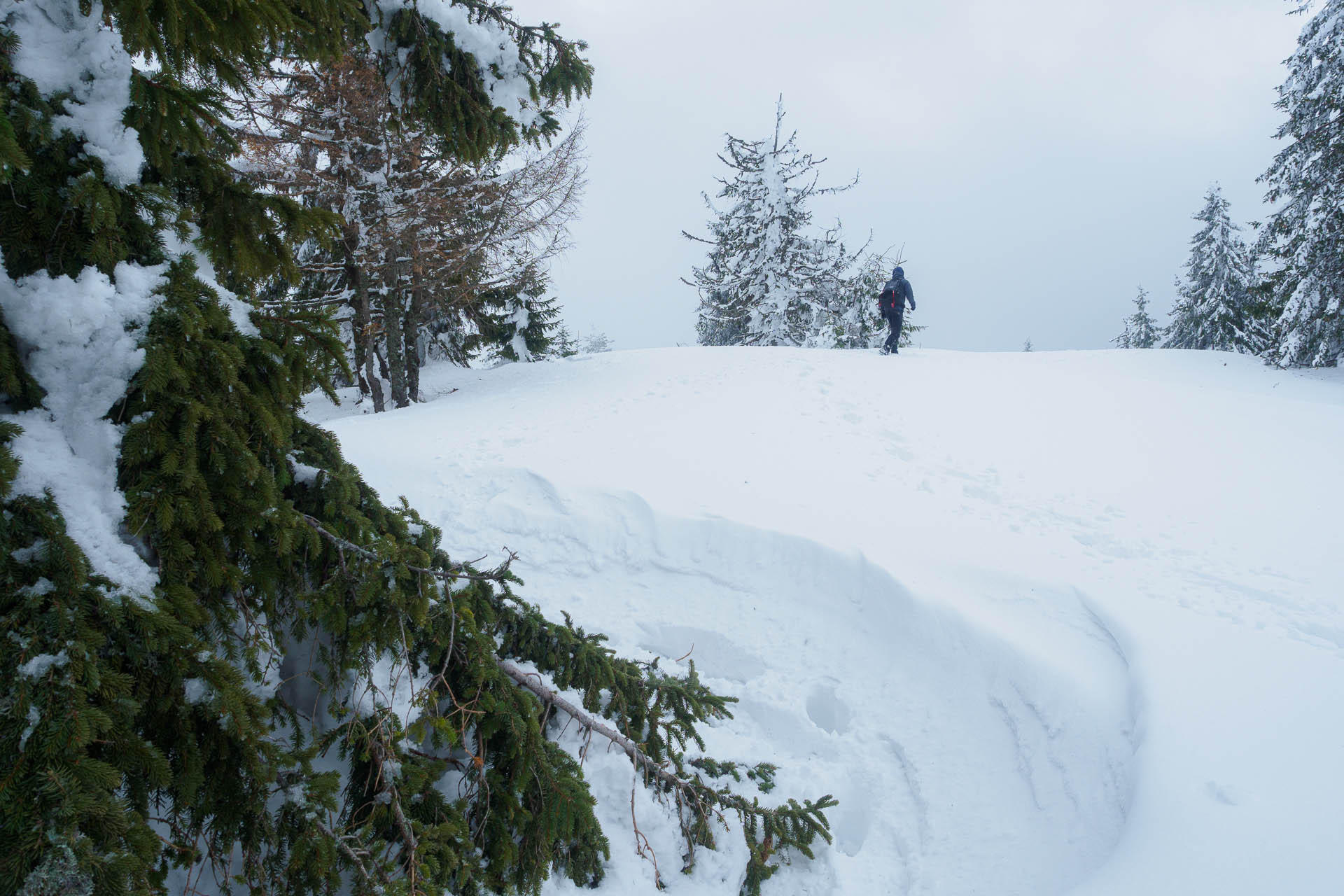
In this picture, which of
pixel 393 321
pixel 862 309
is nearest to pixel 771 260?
pixel 862 309

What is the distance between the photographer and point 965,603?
519 centimetres

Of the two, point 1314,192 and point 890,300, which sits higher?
point 1314,192

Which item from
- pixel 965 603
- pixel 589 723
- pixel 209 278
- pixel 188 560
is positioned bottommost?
pixel 965 603

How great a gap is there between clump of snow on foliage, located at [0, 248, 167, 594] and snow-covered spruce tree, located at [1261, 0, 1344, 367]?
19332mm

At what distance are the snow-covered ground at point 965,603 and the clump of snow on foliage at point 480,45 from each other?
13.5 ft

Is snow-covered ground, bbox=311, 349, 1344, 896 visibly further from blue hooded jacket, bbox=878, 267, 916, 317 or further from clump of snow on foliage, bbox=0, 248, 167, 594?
blue hooded jacket, bbox=878, 267, 916, 317

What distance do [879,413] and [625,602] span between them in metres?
5.95

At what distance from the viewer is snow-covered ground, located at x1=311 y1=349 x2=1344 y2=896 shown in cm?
350

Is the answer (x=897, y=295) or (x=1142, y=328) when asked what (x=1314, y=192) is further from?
(x=1142, y=328)

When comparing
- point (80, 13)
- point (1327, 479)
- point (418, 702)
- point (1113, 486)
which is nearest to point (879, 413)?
point (1113, 486)

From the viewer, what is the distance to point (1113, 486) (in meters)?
7.42

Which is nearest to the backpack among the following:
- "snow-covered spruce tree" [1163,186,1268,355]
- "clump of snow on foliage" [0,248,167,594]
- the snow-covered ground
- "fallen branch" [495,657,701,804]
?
the snow-covered ground

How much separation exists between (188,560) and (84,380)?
53 cm

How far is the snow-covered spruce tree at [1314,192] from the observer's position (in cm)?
1246
